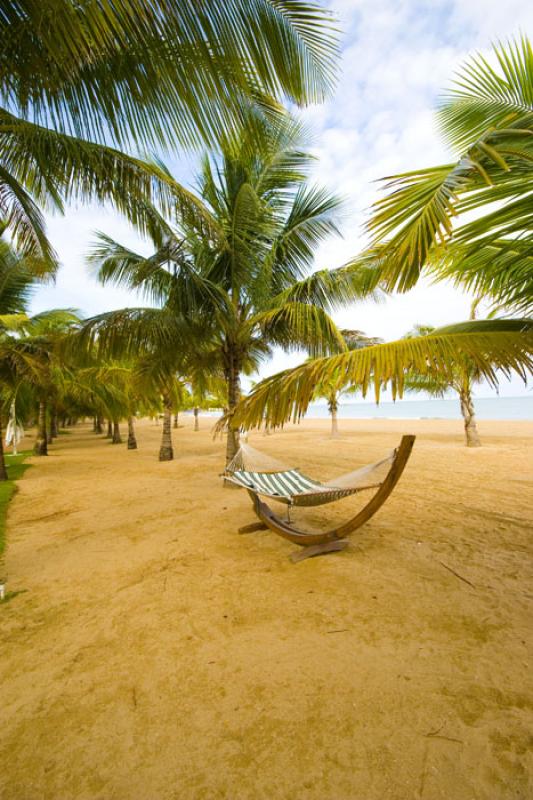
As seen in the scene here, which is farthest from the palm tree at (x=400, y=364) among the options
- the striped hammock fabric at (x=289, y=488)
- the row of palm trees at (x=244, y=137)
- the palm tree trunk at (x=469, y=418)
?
the palm tree trunk at (x=469, y=418)

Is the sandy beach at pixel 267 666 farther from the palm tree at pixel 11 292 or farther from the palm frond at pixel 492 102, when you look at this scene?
the palm tree at pixel 11 292

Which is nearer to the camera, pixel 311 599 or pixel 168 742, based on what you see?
pixel 168 742

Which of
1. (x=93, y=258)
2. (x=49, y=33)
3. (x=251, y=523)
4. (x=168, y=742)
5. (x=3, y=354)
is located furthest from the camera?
(x=3, y=354)

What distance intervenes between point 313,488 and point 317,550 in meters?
0.60

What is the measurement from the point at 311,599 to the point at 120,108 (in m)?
3.70

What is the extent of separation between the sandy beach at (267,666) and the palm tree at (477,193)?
2.05 metres

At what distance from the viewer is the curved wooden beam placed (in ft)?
8.14

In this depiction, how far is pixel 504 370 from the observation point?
186 cm

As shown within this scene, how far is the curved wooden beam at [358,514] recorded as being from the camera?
248 cm

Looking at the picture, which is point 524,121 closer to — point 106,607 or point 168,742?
point 168,742

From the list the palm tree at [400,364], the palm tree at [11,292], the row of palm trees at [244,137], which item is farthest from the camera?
the palm tree at [11,292]

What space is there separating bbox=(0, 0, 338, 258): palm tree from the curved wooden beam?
2.55m

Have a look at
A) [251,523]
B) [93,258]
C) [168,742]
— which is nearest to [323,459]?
[251,523]

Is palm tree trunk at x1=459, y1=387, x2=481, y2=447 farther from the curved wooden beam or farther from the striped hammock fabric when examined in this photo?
the curved wooden beam
